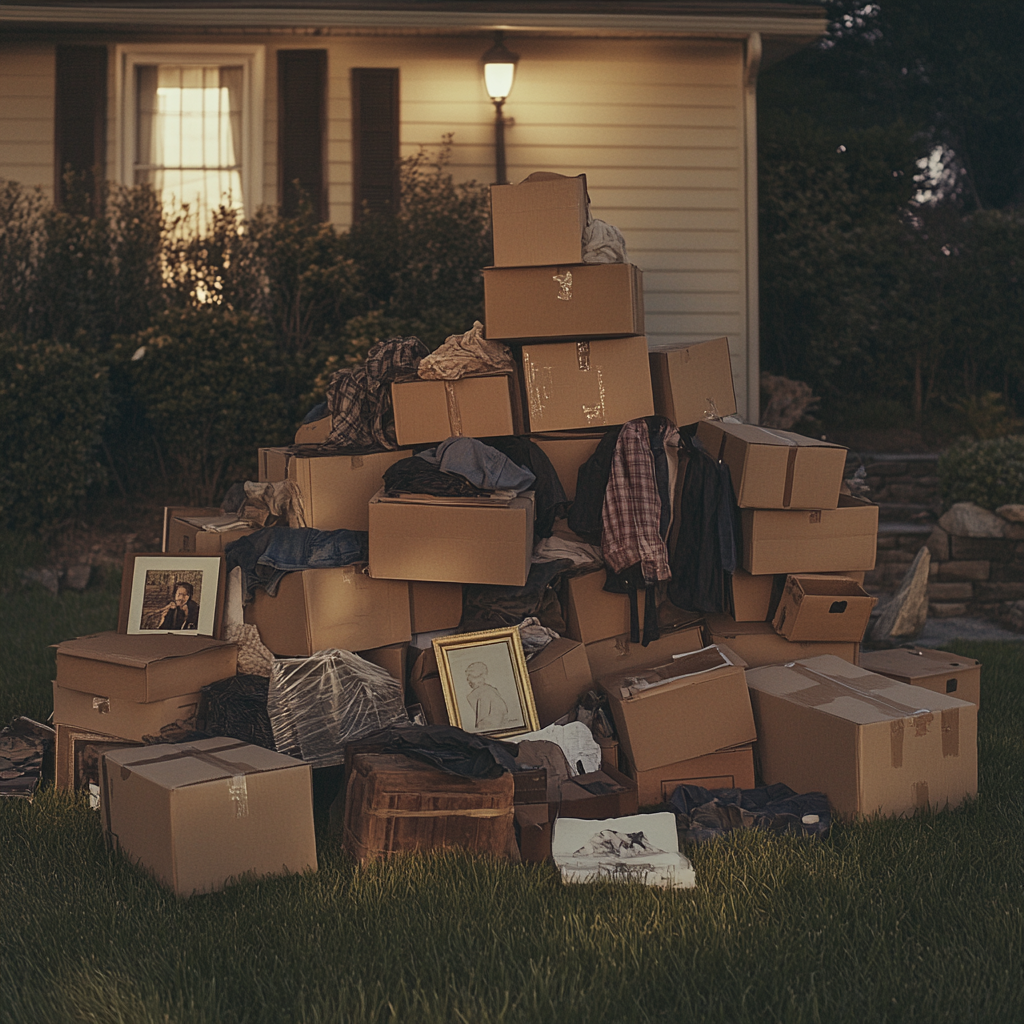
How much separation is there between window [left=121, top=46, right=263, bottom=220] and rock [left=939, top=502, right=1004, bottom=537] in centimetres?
587

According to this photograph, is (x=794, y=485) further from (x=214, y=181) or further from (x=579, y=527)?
(x=214, y=181)

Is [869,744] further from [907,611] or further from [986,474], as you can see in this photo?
[986,474]

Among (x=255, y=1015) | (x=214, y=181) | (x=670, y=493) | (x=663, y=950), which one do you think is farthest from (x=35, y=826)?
(x=214, y=181)

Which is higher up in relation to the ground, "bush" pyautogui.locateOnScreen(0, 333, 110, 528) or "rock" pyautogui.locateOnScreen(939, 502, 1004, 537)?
"bush" pyautogui.locateOnScreen(0, 333, 110, 528)

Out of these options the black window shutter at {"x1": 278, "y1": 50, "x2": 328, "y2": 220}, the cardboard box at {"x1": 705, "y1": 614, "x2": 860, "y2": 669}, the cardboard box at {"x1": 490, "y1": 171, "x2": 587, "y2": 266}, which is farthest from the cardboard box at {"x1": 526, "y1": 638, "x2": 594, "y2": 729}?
the black window shutter at {"x1": 278, "y1": 50, "x2": 328, "y2": 220}

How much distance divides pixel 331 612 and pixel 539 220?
197 centimetres

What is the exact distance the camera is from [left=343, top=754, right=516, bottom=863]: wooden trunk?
340cm

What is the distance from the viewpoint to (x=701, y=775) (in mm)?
4094

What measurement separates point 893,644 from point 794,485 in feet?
7.89

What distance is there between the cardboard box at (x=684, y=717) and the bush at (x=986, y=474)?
4.44 metres

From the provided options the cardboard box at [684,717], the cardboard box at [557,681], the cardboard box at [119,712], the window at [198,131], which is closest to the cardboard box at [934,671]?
the cardboard box at [684,717]

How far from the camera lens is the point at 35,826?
378 centimetres

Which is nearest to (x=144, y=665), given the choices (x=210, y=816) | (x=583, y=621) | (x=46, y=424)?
(x=210, y=816)

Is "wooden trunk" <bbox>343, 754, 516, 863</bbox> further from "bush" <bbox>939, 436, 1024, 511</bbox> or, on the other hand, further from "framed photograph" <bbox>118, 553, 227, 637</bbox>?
"bush" <bbox>939, 436, 1024, 511</bbox>
